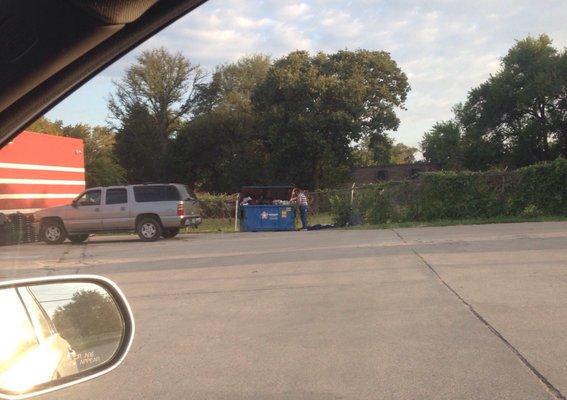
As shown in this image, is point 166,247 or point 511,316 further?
point 166,247

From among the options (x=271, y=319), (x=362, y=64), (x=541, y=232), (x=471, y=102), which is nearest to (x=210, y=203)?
(x=541, y=232)

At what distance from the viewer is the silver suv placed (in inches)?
821

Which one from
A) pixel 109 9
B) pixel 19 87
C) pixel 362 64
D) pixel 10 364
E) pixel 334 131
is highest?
pixel 362 64

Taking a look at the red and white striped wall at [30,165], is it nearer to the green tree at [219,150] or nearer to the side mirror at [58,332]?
the side mirror at [58,332]

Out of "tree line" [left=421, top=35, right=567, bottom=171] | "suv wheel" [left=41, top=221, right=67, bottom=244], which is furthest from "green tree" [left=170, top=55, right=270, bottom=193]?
"suv wheel" [left=41, top=221, right=67, bottom=244]

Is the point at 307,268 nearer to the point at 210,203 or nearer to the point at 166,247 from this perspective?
the point at 166,247

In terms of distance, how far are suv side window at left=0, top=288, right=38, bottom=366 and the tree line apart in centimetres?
5112

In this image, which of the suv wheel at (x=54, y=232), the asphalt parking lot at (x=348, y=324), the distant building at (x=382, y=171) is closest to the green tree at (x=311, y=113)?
the distant building at (x=382, y=171)

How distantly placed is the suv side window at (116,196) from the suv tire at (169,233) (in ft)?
5.89

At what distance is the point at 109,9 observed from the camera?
1.89 meters

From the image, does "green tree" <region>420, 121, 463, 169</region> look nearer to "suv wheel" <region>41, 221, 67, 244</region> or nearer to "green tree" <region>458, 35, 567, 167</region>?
"green tree" <region>458, 35, 567, 167</region>

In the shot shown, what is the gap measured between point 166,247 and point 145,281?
672 centimetres

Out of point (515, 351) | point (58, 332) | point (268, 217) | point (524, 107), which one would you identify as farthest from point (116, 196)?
point (524, 107)

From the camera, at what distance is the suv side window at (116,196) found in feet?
68.9
